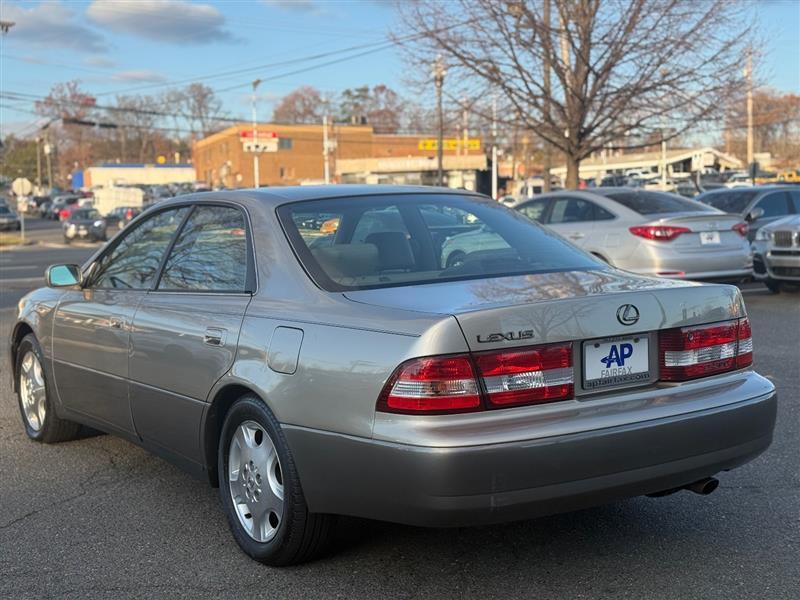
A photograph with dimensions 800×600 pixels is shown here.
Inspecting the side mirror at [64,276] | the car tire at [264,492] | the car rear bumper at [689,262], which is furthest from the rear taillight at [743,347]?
the car rear bumper at [689,262]

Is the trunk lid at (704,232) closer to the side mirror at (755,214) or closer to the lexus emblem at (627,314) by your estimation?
the side mirror at (755,214)

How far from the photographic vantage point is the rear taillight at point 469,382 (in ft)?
10.1

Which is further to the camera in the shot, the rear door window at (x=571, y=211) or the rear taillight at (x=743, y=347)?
the rear door window at (x=571, y=211)

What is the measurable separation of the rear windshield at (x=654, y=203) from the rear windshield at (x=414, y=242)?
23.0 ft

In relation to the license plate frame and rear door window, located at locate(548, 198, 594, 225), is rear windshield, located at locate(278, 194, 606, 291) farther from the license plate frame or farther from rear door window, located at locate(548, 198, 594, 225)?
rear door window, located at locate(548, 198, 594, 225)

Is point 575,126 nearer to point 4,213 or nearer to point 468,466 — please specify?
point 468,466

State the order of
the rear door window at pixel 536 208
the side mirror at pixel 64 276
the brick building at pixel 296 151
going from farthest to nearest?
1. the brick building at pixel 296 151
2. the rear door window at pixel 536 208
3. the side mirror at pixel 64 276

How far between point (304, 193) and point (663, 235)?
7276 mm

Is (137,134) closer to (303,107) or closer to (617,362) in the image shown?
(303,107)

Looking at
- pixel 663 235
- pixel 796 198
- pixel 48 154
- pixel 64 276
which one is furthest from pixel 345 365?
pixel 48 154

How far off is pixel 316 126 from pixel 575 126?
78572mm

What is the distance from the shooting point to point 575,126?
1975cm

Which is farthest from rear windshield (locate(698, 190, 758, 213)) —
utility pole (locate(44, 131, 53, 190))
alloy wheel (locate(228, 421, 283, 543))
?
utility pole (locate(44, 131, 53, 190))

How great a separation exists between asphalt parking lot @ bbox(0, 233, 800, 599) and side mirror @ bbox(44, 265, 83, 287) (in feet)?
3.68
